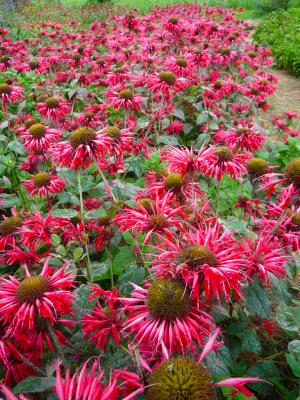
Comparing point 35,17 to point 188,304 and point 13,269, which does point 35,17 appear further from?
point 188,304

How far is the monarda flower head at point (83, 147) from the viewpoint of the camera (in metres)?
1.66

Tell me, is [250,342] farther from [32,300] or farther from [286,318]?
[32,300]

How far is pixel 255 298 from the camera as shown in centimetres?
137

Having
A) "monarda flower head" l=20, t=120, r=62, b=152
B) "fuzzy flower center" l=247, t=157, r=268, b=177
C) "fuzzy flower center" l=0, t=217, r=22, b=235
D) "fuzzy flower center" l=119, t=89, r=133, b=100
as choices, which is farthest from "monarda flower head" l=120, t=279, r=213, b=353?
"fuzzy flower center" l=119, t=89, r=133, b=100

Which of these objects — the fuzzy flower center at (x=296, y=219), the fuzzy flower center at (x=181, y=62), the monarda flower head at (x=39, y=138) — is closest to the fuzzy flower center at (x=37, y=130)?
the monarda flower head at (x=39, y=138)


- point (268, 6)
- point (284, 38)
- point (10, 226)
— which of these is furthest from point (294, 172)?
point (268, 6)

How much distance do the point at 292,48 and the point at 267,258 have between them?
7302 mm

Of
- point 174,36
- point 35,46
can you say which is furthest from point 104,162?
point 35,46

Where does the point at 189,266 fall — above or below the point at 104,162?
above

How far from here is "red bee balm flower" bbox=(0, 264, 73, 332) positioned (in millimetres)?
1146

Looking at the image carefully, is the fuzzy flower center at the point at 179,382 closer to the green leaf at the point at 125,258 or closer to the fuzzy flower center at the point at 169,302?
the fuzzy flower center at the point at 169,302

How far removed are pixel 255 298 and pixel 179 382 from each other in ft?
1.94

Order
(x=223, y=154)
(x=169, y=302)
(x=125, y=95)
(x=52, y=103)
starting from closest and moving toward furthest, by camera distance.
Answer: (x=169, y=302)
(x=223, y=154)
(x=125, y=95)
(x=52, y=103)

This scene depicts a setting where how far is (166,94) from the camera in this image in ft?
9.00
